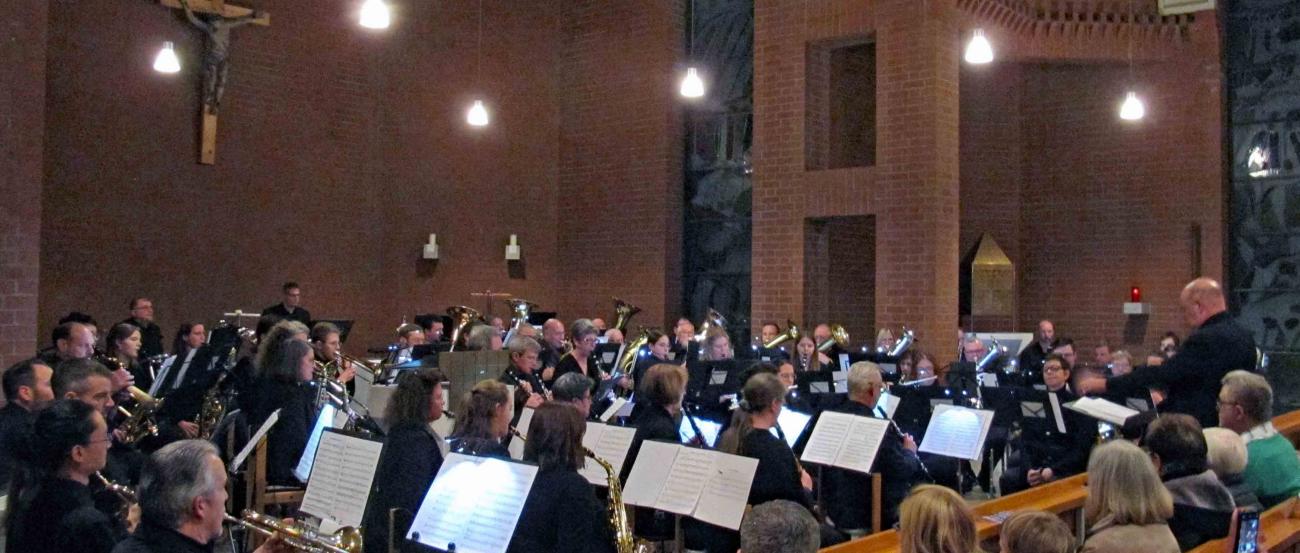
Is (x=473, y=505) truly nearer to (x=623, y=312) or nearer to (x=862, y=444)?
(x=862, y=444)

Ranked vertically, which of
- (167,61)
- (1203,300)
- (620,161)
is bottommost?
(1203,300)

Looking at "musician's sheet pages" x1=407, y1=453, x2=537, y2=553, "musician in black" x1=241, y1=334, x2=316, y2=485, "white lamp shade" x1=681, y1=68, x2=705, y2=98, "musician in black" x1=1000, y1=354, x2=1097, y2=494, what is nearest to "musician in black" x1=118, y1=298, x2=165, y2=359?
"musician in black" x1=241, y1=334, x2=316, y2=485

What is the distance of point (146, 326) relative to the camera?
37.8ft

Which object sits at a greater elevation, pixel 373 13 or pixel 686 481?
pixel 373 13

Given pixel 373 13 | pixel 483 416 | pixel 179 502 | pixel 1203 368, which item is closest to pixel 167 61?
pixel 373 13

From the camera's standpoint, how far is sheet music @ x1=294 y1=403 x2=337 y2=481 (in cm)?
655

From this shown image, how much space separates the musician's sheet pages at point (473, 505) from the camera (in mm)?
4266

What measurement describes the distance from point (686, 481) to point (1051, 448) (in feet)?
12.6

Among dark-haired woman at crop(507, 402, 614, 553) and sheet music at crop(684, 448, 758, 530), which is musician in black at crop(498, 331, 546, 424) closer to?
sheet music at crop(684, 448, 758, 530)

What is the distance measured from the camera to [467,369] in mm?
Answer: 8859

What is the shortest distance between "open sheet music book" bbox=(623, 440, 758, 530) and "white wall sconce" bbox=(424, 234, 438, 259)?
389 inches

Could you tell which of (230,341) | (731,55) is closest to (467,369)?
(230,341)

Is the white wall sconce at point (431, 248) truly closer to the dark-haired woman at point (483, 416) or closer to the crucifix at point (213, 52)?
the crucifix at point (213, 52)

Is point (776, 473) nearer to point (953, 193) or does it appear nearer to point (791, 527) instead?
point (791, 527)
